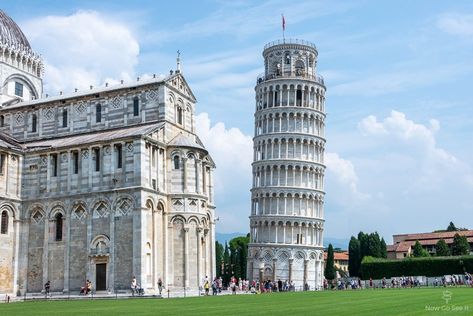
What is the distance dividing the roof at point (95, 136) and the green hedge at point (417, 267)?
138 feet

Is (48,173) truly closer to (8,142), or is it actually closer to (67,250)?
(8,142)

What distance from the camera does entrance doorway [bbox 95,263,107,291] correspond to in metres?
47.0

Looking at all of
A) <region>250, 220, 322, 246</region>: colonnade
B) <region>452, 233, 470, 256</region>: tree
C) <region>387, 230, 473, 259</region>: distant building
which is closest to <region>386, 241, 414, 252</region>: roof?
<region>387, 230, 473, 259</region>: distant building

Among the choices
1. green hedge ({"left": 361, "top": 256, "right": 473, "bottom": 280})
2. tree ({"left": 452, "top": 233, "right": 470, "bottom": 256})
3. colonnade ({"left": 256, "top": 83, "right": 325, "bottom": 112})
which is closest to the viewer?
green hedge ({"left": 361, "top": 256, "right": 473, "bottom": 280})

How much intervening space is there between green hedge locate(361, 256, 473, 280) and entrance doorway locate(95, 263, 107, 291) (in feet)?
144

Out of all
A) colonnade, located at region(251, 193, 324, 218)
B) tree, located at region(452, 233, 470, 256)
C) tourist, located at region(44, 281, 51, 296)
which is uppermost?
colonnade, located at region(251, 193, 324, 218)

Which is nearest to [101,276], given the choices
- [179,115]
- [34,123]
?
[179,115]

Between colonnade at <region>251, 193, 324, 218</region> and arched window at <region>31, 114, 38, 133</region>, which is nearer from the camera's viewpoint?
arched window at <region>31, 114, 38, 133</region>

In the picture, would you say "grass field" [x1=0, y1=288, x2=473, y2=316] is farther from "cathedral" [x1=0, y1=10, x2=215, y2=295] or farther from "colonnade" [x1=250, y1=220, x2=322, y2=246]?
"colonnade" [x1=250, y1=220, x2=322, y2=246]

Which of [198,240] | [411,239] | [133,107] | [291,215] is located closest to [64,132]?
[133,107]

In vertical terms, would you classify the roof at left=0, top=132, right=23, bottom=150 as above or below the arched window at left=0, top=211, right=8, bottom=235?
above

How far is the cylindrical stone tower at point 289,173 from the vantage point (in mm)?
82188

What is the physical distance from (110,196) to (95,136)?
640cm

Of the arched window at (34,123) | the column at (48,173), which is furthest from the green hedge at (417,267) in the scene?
the column at (48,173)
